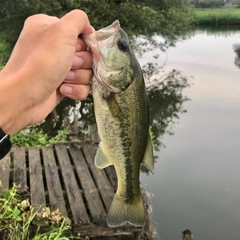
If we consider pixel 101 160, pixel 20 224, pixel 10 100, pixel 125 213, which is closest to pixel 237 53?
pixel 20 224

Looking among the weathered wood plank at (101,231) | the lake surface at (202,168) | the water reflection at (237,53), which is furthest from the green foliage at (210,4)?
the weathered wood plank at (101,231)

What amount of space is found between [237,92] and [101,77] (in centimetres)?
1069

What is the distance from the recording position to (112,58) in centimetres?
173

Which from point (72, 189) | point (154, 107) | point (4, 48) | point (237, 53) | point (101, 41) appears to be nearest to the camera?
point (101, 41)

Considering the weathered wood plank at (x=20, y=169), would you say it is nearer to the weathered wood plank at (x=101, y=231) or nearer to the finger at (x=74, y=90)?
the weathered wood plank at (x=101, y=231)

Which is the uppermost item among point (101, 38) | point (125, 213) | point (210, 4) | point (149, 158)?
point (101, 38)

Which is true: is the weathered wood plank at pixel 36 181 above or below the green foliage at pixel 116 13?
below

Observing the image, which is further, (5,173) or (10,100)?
(5,173)

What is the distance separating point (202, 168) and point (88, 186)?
3.86 metres

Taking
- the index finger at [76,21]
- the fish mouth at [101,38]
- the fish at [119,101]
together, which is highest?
the index finger at [76,21]

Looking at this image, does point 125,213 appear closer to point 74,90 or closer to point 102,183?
point 74,90

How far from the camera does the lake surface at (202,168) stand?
590 centimetres

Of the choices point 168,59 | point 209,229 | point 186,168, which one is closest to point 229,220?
point 209,229

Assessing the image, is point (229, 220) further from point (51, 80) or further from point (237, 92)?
point (237, 92)
